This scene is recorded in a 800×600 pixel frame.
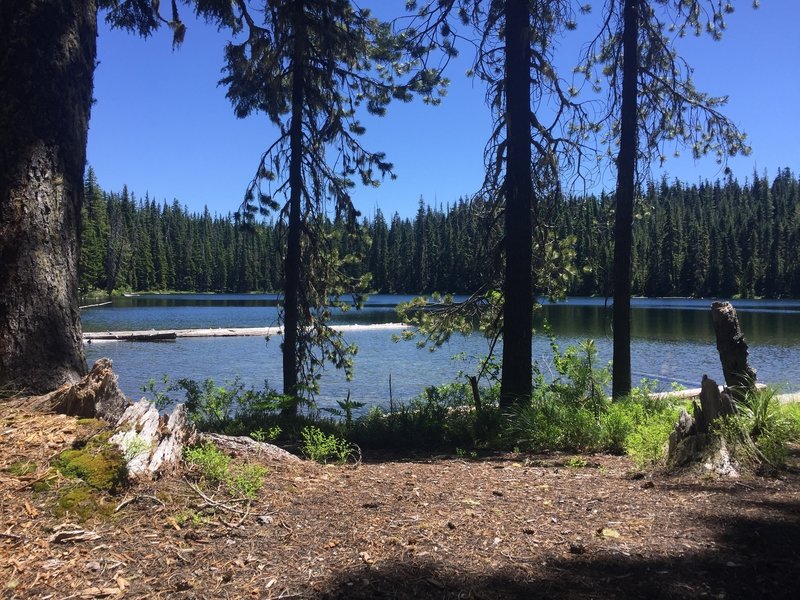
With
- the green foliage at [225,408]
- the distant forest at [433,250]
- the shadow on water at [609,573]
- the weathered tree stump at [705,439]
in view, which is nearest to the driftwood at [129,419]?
the shadow on water at [609,573]

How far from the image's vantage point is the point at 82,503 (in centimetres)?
298

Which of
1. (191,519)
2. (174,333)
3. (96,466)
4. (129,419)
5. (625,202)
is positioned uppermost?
(625,202)

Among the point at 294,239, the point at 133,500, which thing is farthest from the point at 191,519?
the point at 294,239

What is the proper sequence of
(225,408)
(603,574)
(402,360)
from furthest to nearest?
(402,360) → (225,408) → (603,574)

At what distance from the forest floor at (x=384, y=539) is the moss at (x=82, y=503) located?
0.02 meters

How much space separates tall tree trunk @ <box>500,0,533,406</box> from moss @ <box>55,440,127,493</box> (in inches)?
200

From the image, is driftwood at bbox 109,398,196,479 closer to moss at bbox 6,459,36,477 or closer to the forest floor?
the forest floor

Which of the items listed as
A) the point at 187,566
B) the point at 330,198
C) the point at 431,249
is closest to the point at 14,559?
the point at 187,566

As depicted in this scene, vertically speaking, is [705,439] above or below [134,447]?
below

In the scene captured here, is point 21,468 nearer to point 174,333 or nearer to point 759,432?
point 759,432

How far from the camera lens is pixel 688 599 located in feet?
7.91

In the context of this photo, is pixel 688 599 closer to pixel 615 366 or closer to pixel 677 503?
pixel 677 503

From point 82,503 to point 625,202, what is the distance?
763 cm

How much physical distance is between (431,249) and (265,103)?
328ft
